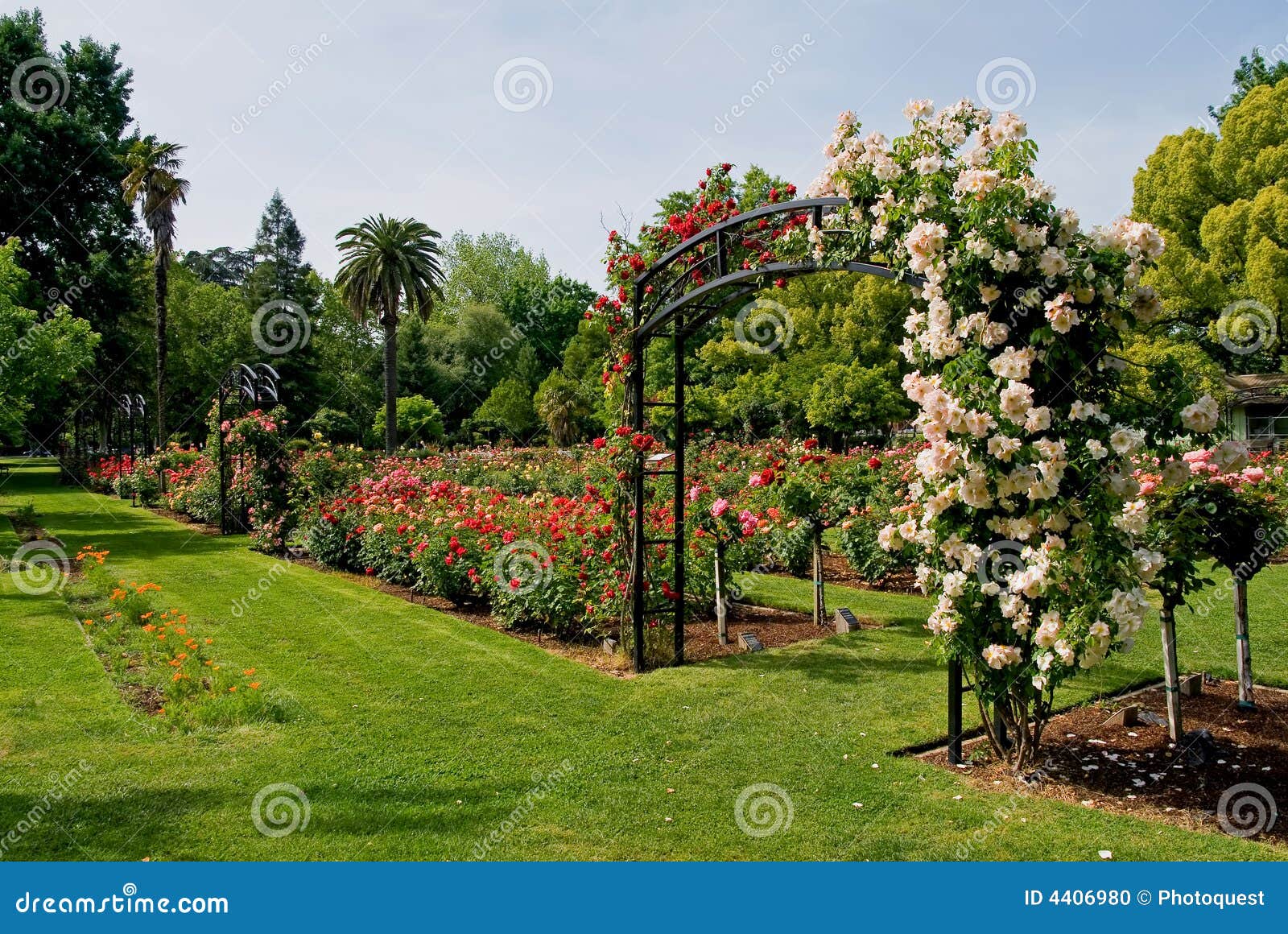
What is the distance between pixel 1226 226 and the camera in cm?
2339

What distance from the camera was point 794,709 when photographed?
611 centimetres

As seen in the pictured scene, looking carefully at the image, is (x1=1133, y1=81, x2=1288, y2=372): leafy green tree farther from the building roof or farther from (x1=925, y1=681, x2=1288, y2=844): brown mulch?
(x1=925, y1=681, x2=1288, y2=844): brown mulch

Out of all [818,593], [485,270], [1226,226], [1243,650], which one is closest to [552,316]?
[485,270]

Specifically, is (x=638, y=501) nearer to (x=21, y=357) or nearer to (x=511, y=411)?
(x=21, y=357)

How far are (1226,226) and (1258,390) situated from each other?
260 inches

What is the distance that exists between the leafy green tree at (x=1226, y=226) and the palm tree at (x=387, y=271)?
21.9 meters

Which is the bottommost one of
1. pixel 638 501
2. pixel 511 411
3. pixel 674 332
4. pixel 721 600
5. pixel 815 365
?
pixel 721 600

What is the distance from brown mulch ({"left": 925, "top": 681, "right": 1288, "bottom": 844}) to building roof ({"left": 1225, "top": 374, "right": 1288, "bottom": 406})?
951 inches

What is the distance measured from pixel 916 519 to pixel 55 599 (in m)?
9.44

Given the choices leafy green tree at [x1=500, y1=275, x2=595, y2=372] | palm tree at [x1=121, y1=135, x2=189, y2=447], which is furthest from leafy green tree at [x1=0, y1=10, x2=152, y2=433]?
leafy green tree at [x1=500, y1=275, x2=595, y2=372]

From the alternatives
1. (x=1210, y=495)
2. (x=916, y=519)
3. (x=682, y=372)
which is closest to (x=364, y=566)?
(x=682, y=372)

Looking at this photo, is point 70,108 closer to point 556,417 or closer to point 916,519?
point 556,417

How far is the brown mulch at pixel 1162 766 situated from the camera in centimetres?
440

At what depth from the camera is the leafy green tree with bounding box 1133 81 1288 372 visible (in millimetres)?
22438
